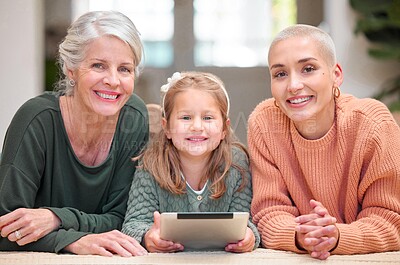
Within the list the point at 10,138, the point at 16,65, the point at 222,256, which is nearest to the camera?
the point at 222,256

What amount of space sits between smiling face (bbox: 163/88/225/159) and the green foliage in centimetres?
281

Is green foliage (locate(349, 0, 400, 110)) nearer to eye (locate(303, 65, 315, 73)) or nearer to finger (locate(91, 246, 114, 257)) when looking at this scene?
eye (locate(303, 65, 315, 73))

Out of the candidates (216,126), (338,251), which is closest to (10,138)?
(216,126)

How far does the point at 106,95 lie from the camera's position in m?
1.60

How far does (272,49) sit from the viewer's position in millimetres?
1581

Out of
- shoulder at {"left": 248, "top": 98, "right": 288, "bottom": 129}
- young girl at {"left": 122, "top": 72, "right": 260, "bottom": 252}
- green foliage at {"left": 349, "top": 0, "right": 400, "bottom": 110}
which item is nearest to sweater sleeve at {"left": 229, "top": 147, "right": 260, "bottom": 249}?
young girl at {"left": 122, "top": 72, "right": 260, "bottom": 252}

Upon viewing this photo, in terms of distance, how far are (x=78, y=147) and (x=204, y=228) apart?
19.4 inches

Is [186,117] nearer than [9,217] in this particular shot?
No

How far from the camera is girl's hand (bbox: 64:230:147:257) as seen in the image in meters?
1.36

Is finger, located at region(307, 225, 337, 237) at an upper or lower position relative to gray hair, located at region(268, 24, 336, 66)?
lower

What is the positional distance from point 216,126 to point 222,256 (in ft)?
1.33

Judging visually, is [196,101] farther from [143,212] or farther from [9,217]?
[9,217]

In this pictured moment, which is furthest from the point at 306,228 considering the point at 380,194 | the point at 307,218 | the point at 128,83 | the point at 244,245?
the point at 128,83

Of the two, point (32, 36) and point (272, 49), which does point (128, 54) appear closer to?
point (272, 49)
